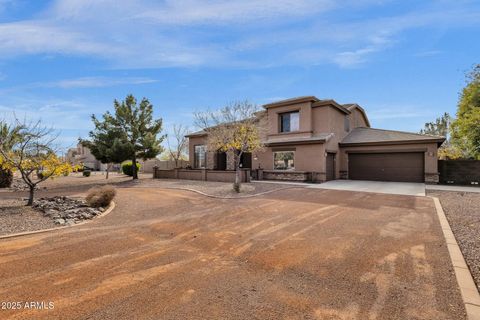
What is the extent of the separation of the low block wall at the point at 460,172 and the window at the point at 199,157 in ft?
67.2

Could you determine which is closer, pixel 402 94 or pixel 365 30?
pixel 365 30

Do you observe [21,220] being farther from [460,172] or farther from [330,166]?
[460,172]

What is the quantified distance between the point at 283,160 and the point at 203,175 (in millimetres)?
7113

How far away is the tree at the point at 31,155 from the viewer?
9.54 m

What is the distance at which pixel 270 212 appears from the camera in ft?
28.9

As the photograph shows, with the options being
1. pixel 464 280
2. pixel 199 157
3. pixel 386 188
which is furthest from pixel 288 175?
pixel 464 280

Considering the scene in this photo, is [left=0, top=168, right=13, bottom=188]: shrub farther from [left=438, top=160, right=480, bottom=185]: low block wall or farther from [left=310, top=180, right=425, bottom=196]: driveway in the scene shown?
[left=438, top=160, right=480, bottom=185]: low block wall

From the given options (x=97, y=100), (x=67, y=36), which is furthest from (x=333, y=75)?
(x=97, y=100)

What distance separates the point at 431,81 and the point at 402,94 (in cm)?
644

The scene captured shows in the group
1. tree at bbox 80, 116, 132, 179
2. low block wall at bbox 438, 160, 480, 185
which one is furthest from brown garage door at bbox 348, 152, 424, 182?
tree at bbox 80, 116, 132, 179

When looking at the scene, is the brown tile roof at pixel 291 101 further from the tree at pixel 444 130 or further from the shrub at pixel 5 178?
the shrub at pixel 5 178

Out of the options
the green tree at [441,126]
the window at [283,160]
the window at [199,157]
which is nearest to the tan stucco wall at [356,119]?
the window at [283,160]

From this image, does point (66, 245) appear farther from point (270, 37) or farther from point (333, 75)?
point (333, 75)

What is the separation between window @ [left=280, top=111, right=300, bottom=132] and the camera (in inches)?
838
